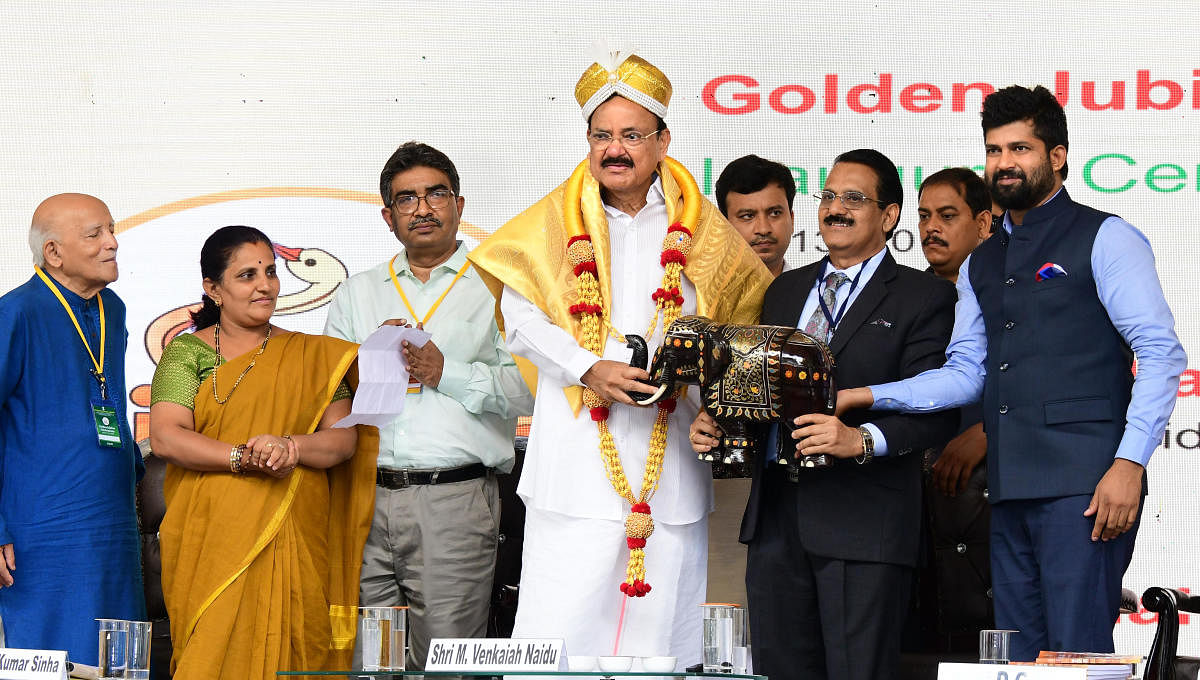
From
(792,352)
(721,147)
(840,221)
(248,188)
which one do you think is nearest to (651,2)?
(721,147)

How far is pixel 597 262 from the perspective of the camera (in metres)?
3.68

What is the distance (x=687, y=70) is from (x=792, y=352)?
249 cm

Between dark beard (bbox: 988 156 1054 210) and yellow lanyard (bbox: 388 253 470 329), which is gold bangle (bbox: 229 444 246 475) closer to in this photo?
yellow lanyard (bbox: 388 253 470 329)

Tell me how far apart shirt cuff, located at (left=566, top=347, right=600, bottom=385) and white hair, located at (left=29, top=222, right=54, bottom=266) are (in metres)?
1.55

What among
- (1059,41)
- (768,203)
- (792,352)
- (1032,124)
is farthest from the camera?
(1059,41)

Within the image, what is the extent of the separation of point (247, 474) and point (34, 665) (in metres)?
1.28

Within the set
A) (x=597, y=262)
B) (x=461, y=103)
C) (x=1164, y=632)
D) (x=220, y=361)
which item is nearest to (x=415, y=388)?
(x=220, y=361)

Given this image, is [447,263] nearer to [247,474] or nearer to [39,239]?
[247,474]

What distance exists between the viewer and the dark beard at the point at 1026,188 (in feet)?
11.2

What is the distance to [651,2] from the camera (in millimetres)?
5484

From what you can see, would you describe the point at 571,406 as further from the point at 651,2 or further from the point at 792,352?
the point at 651,2

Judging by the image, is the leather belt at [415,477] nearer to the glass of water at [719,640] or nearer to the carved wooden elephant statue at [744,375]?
the carved wooden elephant statue at [744,375]

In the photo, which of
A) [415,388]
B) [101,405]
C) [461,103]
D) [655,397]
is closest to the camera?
[655,397]

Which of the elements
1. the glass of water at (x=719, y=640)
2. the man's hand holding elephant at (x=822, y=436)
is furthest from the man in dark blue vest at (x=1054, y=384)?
the glass of water at (x=719, y=640)
